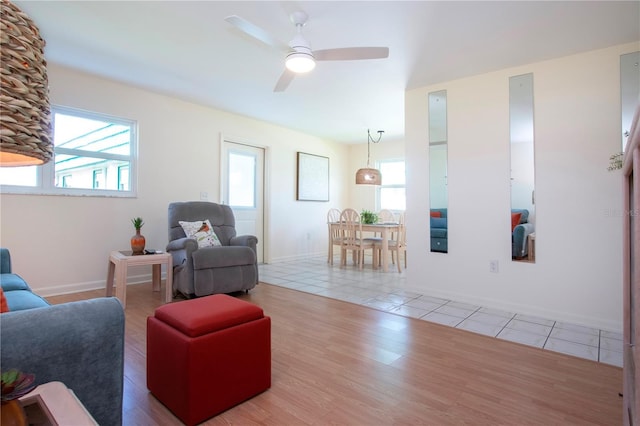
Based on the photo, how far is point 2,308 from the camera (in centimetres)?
109

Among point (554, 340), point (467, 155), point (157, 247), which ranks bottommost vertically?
point (554, 340)

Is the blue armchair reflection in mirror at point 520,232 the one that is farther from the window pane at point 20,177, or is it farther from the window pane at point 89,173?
the window pane at point 20,177

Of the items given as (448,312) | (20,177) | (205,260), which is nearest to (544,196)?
(448,312)

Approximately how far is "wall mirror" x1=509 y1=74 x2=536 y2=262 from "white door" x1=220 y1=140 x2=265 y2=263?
3.68m

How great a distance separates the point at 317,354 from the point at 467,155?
2.48 m

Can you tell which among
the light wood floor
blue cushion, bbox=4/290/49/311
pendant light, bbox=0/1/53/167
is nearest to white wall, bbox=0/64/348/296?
the light wood floor

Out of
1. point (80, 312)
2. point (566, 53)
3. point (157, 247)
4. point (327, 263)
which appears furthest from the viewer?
point (327, 263)

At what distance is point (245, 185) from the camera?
17.9 ft

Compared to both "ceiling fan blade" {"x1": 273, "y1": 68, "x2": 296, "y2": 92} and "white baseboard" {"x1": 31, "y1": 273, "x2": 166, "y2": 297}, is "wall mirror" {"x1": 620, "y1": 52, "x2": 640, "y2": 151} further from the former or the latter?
"white baseboard" {"x1": 31, "y1": 273, "x2": 166, "y2": 297}

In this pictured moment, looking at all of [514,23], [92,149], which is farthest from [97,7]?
[514,23]

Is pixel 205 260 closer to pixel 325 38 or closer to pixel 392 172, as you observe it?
pixel 325 38

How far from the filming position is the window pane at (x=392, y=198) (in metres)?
6.61

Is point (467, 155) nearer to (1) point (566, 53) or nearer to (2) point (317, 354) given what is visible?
(1) point (566, 53)

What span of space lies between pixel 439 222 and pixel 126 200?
3574 mm
